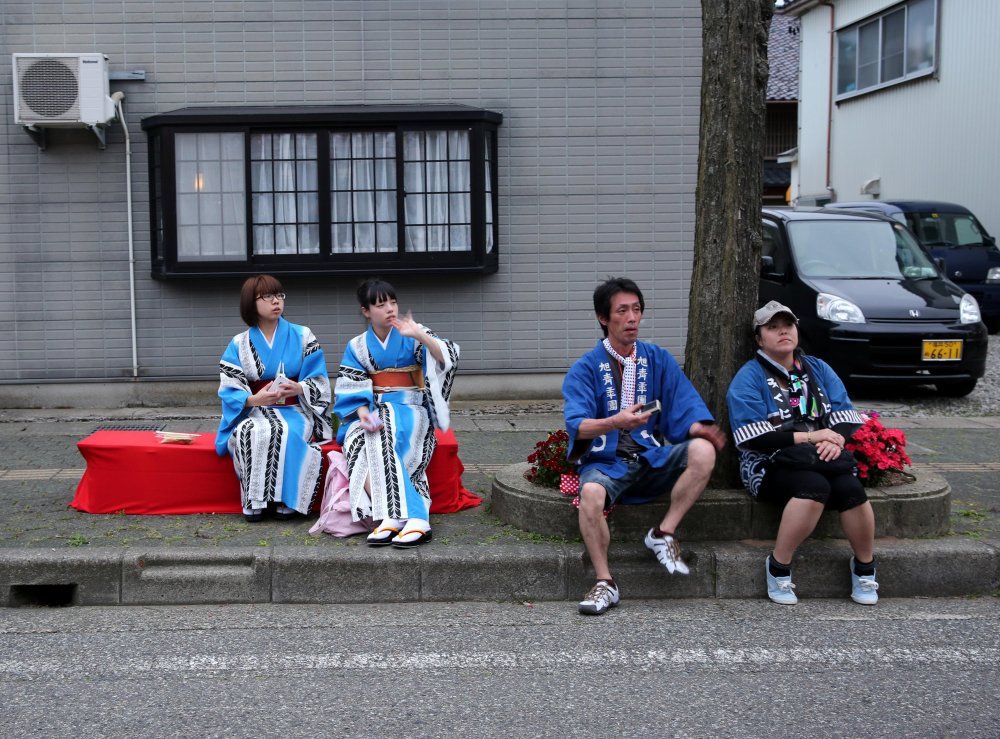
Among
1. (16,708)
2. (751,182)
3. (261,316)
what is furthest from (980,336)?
(16,708)

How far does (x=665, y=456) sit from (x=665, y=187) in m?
5.44

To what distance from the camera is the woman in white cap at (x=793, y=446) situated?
5.26 meters

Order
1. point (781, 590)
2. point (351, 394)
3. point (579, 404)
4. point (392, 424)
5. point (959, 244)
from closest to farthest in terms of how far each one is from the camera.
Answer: point (781, 590) < point (579, 404) < point (392, 424) < point (351, 394) < point (959, 244)

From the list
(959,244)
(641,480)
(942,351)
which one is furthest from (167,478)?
(959,244)

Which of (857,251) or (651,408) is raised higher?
(857,251)

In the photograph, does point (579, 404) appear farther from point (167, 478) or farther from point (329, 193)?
point (329, 193)

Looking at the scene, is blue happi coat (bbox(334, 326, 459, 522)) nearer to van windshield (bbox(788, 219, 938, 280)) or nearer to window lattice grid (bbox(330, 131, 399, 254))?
window lattice grid (bbox(330, 131, 399, 254))

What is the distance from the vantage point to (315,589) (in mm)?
5371

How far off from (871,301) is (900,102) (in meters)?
13.0

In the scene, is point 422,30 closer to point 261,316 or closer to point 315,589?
point 261,316

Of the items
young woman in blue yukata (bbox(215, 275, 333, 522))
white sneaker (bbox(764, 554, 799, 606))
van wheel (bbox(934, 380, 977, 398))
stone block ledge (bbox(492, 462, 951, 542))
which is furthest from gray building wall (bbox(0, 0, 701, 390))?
white sneaker (bbox(764, 554, 799, 606))

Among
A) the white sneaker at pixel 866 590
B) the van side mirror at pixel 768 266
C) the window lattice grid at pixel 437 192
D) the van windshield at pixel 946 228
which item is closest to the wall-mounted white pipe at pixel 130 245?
the window lattice grid at pixel 437 192

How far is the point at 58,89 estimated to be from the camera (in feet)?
31.4

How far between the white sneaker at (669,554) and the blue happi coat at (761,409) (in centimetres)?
Result: 61
